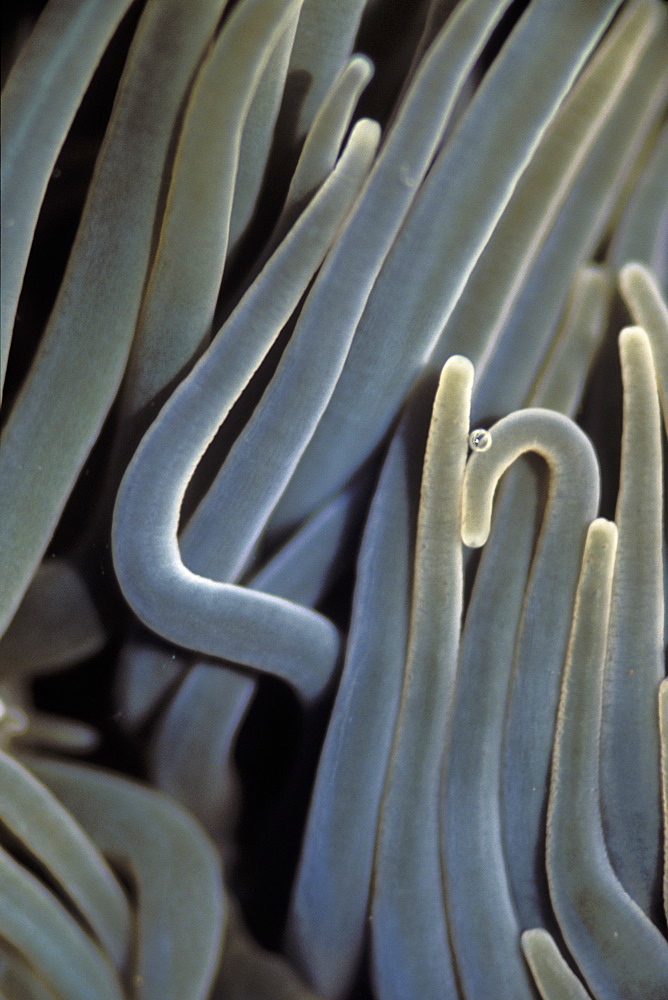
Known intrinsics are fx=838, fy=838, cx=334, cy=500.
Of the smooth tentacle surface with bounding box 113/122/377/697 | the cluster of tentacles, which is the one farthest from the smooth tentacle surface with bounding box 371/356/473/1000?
the smooth tentacle surface with bounding box 113/122/377/697

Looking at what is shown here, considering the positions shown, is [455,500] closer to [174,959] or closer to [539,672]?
[539,672]

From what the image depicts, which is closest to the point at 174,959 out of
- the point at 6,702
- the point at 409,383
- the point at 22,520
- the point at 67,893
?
the point at 67,893

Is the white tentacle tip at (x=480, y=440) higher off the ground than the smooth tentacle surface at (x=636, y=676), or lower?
higher

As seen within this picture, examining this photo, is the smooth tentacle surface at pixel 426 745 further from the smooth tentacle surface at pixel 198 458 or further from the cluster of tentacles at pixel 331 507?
the smooth tentacle surface at pixel 198 458

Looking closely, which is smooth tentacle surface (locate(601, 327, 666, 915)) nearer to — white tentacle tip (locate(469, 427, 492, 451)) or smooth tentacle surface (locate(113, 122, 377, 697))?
white tentacle tip (locate(469, 427, 492, 451))

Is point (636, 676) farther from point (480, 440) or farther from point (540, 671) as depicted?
point (480, 440)

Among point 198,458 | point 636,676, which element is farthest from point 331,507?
point 636,676

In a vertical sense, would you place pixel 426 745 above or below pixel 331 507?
below

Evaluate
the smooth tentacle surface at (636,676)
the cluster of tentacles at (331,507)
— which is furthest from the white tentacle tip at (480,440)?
the smooth tentacle surface at (636,676)

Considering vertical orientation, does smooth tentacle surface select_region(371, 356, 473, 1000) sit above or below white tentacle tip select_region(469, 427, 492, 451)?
below
